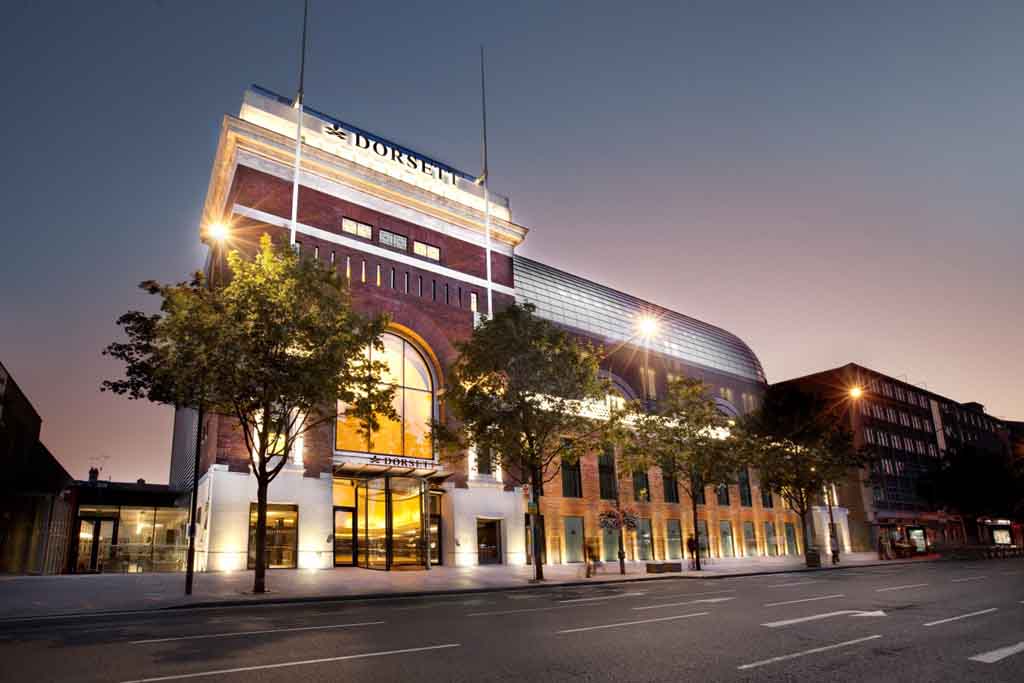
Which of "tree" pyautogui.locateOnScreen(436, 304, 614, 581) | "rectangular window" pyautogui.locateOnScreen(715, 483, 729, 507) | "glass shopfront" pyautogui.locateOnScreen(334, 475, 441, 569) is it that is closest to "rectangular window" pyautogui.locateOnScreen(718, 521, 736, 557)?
"rectangular window" pyautogui.locateOnScreen(715, 483, 729, 507)

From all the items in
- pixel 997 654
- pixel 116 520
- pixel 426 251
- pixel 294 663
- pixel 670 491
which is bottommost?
pixel 997 654

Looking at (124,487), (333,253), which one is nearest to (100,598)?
(333,253)

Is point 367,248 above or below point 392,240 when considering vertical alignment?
below

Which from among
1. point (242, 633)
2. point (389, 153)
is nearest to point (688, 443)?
point (389, 153)

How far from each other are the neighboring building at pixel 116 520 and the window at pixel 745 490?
4559 cm

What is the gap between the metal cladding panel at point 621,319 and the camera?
52.5 meters

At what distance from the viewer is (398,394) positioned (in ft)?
128

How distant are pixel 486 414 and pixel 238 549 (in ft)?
42.7

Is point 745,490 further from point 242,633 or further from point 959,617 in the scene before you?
point 242,633

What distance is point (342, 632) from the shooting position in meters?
12.4

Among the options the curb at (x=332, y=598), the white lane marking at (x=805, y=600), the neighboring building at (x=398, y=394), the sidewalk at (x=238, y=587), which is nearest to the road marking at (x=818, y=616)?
the white lane marking at (x=805, y=600)

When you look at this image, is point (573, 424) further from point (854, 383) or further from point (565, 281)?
point (854, 383)

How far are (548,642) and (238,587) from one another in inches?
673

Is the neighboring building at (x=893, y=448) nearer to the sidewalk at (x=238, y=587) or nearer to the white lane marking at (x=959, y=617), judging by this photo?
the sidewalk at (x=238, y=587)
